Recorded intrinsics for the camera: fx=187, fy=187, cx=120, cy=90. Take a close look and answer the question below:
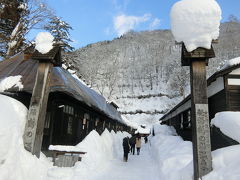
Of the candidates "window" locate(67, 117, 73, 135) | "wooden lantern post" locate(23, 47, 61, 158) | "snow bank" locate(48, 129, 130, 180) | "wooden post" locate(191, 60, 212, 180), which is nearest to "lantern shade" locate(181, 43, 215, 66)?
"wooden post" locate(191, 60, 212, 180)

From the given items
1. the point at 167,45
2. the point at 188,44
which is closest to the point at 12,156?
the point at 188,44

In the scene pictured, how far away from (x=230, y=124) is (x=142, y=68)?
2949 inches

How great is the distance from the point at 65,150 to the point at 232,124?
630cm

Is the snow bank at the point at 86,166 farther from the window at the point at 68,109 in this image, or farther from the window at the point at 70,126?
the window at the point at 68,109

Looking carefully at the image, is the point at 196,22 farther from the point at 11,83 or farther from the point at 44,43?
the point at 11,83

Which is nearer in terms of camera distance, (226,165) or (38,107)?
(226,165)

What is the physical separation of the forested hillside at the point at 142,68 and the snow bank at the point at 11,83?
1972 centimetres

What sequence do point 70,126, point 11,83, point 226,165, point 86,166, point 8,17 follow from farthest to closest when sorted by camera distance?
point 8,17 → point 70,126 → point 11,83 → point 86,166 → point 226,165

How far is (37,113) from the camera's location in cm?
634

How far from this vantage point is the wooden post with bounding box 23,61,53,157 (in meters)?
6.10

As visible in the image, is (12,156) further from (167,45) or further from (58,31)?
(167,45)

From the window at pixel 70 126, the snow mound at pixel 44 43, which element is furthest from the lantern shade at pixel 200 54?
the window at pixel 70 126

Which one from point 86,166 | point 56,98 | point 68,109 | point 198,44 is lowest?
point 86,166

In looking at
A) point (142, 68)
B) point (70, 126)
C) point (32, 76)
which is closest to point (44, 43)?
point (32, 76)
